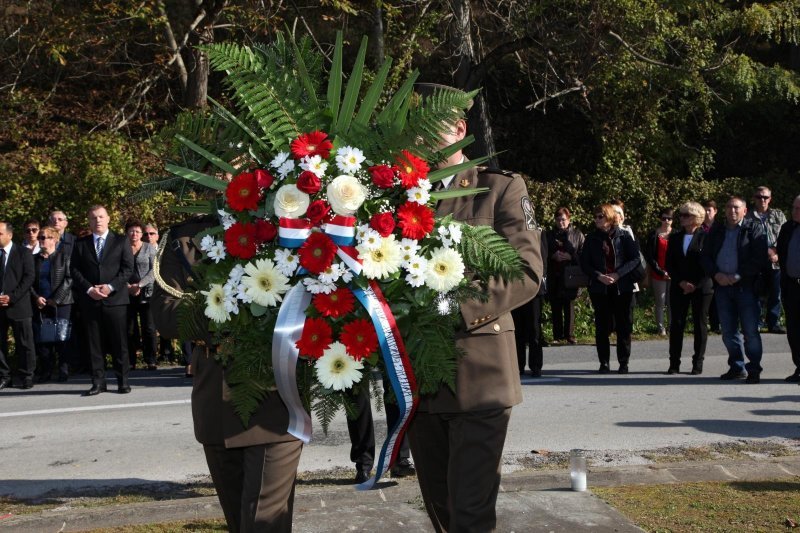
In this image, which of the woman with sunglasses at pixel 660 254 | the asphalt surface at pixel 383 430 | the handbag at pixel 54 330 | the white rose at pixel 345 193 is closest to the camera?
the white rose at pixel 345 193

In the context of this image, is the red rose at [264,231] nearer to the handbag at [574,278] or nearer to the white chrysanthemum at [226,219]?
the white chrysanthemum at [226,219]

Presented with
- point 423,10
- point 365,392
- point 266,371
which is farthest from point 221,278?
point 423,10

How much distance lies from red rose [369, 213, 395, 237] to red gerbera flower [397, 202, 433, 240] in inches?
1.8

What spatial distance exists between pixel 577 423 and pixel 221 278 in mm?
5847

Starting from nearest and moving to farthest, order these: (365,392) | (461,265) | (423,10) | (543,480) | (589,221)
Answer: (461,265)
(365,392)
(543,480)
(423,10)
(589,221)

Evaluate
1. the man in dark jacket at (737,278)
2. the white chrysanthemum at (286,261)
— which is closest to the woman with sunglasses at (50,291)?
the man in dark jacket at (737,278)

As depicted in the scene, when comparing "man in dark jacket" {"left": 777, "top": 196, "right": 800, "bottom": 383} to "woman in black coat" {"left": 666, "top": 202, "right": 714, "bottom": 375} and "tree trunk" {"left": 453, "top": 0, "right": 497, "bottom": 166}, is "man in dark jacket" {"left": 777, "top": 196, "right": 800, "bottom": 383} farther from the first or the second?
"tree trunk" {"left": 453, "top": 0, "right": 497, "bottom": 166}

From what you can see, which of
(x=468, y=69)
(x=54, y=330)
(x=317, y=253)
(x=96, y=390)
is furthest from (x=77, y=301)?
(x=468, y=69)

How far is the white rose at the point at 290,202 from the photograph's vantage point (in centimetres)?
379

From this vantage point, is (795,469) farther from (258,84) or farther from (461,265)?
(258,84)

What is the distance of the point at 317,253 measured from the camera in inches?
148

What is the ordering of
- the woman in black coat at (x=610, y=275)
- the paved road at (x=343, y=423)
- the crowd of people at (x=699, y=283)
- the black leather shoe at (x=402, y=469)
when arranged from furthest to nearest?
the woman in black coat at (x=610, y=275) < the crowd of people at (x=699, y=283) < the paved road at (x=343, y=423) < the black leather shoe at (x=402, y=469)

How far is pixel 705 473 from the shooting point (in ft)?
22.0

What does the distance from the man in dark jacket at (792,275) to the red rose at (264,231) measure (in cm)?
834
